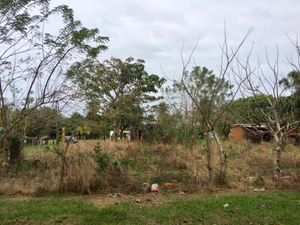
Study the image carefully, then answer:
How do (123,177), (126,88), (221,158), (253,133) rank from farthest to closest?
(126,88), (253,133), (221,158), (123,177)

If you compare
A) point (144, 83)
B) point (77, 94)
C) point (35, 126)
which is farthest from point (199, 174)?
point (144, 83)

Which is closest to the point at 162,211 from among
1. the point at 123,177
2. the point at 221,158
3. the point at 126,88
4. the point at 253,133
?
the point at 123,177

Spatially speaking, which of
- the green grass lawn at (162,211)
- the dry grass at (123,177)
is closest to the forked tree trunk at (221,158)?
the dry grass at (123,177)

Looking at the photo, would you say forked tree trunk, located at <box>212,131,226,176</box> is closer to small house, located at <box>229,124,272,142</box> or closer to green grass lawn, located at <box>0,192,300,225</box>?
green grass lawn, located at <box>0,192,300,225</box>

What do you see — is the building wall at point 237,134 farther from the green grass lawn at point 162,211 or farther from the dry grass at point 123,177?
the green grass lawn at point 162,211

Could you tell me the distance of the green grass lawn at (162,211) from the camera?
6098 mm

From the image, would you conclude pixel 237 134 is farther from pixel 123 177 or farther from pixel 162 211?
pixel 162 211

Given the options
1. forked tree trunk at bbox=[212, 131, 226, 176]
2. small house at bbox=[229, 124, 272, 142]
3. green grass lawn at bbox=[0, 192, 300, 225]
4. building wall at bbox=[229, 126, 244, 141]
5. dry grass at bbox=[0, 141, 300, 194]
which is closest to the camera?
green grass lawn at bbox=[0, 192, 300, 225]

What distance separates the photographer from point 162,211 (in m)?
6.62

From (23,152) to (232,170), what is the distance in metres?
6.23

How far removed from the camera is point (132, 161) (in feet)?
40.8

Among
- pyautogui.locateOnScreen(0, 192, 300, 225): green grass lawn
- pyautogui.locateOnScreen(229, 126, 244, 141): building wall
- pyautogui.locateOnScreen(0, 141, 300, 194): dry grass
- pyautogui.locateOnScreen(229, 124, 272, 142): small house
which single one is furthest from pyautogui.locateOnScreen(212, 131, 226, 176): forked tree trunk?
pyautogui.locateOnScreen(229, 126, 244, 141): building wall

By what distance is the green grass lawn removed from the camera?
610 cm

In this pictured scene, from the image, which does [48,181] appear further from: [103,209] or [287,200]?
[287,200]
